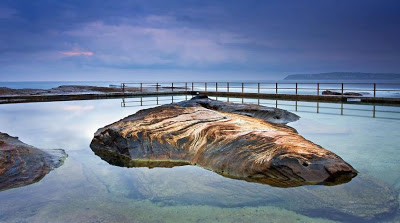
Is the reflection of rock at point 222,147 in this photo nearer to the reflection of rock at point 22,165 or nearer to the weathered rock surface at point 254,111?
the reflection of rock at point 22,165

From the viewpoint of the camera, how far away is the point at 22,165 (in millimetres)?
5617

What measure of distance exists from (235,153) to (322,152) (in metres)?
1.24

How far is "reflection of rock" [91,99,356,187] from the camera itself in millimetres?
4964

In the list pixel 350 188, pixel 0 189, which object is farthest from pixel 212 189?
pixel 0 189

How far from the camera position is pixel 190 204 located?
440cm

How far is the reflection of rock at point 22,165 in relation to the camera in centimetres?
519

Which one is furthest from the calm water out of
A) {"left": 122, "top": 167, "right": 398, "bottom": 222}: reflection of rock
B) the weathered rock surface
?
the weathered rock surface

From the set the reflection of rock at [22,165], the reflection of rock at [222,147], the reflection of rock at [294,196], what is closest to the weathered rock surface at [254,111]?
the reflection of rock at [222,147]

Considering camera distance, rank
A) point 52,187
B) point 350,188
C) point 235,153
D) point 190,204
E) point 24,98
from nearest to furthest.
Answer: point 190,204 < point 350,188 < point 52,187 < point 235,153 < point 24,98

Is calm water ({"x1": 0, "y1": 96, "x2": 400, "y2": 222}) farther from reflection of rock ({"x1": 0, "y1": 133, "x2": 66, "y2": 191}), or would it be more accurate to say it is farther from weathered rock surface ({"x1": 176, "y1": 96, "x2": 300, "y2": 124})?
weathered rock surface ({"x1": 176, "y1": 96, "x2": 300, "y2": 124})

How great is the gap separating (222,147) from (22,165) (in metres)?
3.06

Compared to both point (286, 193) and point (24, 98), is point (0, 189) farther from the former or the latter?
point (24, 98)

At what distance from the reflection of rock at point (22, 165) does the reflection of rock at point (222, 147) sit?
1.11 m

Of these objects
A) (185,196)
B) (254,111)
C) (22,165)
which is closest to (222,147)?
(185,196)
